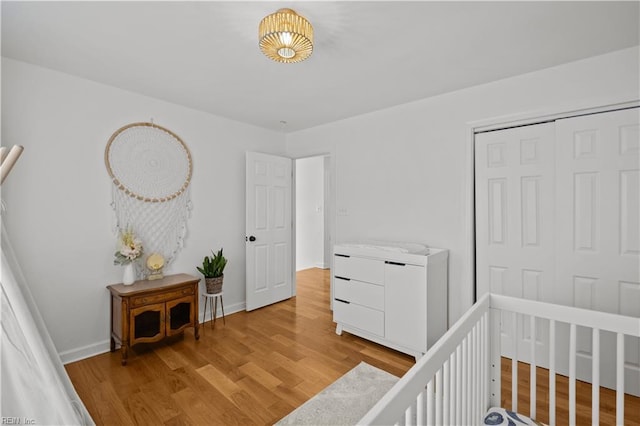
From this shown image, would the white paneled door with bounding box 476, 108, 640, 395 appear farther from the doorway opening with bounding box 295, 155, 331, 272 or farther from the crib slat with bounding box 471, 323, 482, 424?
the doorway opening with bounding box 295, 155, 331, 272

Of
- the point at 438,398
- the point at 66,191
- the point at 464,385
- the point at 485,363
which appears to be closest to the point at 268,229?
the point at 66,191

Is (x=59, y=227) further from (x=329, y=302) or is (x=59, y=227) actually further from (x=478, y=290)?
(x=478, y=290)

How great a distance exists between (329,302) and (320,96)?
8.49ft

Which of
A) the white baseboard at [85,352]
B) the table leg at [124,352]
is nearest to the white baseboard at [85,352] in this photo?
the white baseboard at [85,352]

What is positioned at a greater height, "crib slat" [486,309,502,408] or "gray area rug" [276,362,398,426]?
"crib slat" [486,309,502,408]

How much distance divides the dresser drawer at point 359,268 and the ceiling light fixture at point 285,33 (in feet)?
6.07

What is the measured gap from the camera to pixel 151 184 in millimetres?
2893

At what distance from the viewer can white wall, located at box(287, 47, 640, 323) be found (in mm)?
2170

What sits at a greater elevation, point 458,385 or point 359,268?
point 359,268

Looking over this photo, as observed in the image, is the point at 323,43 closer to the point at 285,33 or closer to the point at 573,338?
the point at 285,33

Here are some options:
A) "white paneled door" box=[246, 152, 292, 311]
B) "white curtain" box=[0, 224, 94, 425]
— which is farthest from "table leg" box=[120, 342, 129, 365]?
"white paneled door" box=[246, 152, 292, 311]

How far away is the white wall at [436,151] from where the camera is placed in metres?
2.17

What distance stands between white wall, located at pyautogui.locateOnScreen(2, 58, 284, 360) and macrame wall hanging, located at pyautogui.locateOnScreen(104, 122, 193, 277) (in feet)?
0.27

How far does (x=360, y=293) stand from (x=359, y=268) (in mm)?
238
